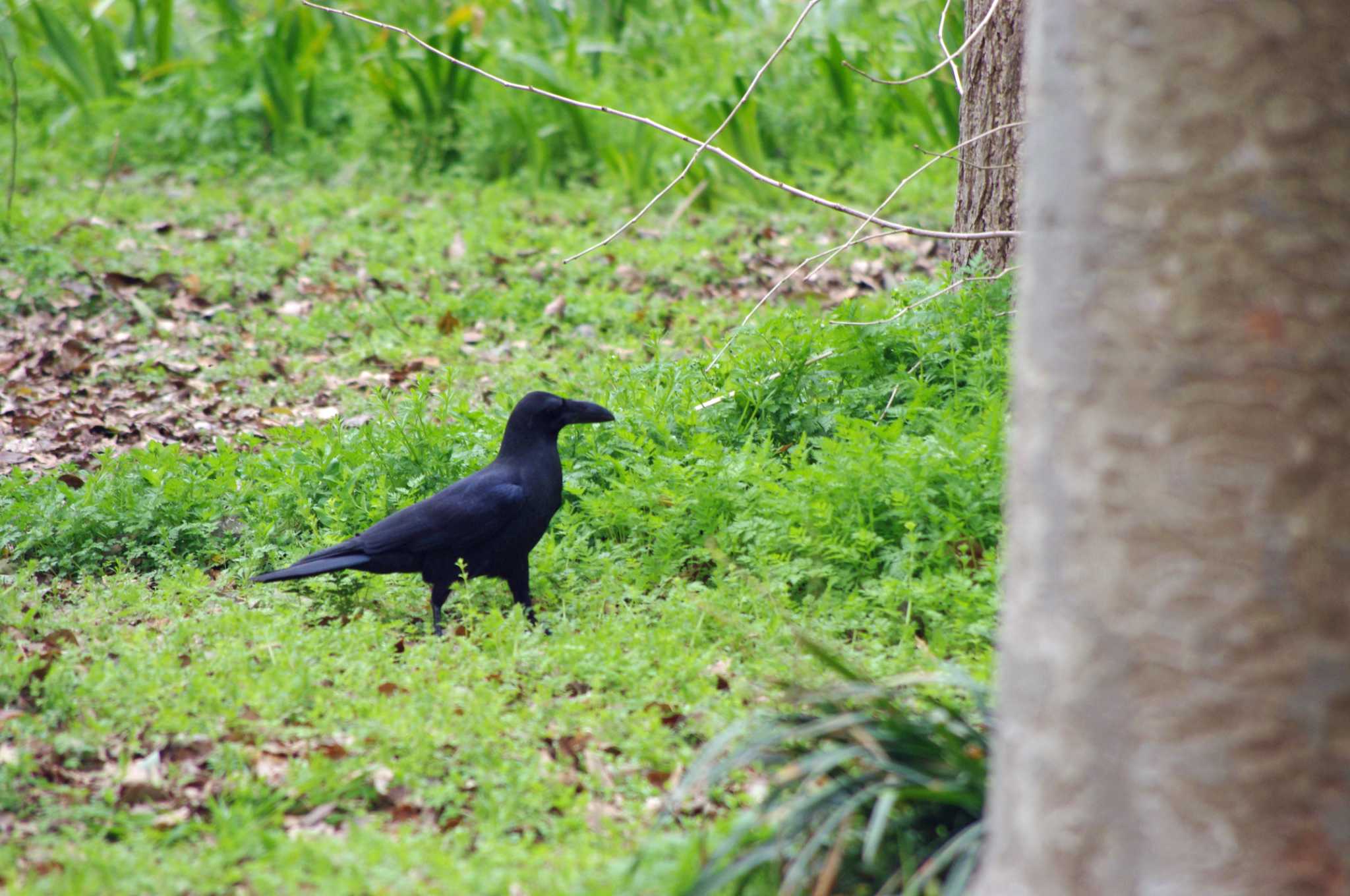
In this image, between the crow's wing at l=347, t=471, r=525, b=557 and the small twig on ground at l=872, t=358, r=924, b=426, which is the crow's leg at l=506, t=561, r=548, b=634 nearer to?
the crow's wing at l=347, t=471, r=525, b=557

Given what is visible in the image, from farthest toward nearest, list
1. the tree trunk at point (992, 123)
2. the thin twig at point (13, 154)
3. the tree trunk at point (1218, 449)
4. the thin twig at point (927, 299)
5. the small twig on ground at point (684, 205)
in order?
1. the small twig on ground at point (684, 205)
2. the thin twig at point (13, 154)
3. the tree trunk at point (992, 123)
4. the thin twig at point (927, 299)
5. the tree trunk at point (1218, 449)

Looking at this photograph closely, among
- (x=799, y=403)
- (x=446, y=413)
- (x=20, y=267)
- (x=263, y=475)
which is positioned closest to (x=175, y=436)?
(x=263, y=475)

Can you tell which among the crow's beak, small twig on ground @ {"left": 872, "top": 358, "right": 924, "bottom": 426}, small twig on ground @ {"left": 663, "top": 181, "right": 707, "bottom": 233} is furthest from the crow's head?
small twig on ground @ {"left": 663, "top": 181, "right": 707, "bottom": 233}

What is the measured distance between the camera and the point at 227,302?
747cm

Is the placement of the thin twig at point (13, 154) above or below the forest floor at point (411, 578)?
above

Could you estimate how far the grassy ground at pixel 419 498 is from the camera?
297cm

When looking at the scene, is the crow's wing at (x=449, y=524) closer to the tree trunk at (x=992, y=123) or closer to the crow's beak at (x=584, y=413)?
the crow's beak at (x=584, y=413)

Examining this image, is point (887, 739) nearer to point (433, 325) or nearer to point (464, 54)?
point (433, 325)

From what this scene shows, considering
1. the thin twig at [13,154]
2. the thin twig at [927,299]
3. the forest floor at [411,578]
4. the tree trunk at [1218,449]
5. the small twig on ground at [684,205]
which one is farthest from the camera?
the small twig on ground at [684,205]

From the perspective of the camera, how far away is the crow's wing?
4.14 m

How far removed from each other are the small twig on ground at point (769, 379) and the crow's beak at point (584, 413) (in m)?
0.62

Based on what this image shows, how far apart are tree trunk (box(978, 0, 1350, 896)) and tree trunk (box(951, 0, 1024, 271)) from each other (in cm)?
337

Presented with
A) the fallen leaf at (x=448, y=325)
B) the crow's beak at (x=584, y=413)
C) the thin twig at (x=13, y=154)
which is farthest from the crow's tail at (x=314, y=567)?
the thin twig at (x=13, y=154)

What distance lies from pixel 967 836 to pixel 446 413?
11.4ft
